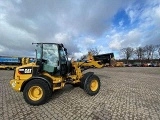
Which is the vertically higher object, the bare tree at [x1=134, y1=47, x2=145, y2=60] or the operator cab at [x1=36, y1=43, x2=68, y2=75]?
the bare tree at [x1=134, y1=47, x2=145, y2=60]

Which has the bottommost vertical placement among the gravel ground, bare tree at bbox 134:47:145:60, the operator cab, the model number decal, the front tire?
the gravel ground

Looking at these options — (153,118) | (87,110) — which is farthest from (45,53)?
(153,118)

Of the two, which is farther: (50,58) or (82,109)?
(50,58)

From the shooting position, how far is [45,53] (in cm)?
687

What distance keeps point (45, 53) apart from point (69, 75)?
1.83 metres

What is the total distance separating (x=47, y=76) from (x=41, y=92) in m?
0.78

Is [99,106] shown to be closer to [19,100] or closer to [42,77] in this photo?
[42,77]

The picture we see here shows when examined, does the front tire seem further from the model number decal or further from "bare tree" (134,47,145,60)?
"bare tree" (134,47,145,60)

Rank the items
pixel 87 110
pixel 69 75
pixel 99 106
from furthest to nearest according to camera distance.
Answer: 1. pixel 69 75
2. pixel 99 106
3. pixel 87 110

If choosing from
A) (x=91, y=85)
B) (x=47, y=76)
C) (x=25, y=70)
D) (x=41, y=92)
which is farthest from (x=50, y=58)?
(x=91, y=85)

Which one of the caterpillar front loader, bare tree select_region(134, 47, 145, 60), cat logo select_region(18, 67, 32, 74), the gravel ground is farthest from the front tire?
bare tree select_region(134, 47, 145, 60)

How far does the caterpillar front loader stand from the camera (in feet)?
20.0

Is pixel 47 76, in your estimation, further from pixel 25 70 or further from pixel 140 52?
pixel 140 52

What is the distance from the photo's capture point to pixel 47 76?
664cm
